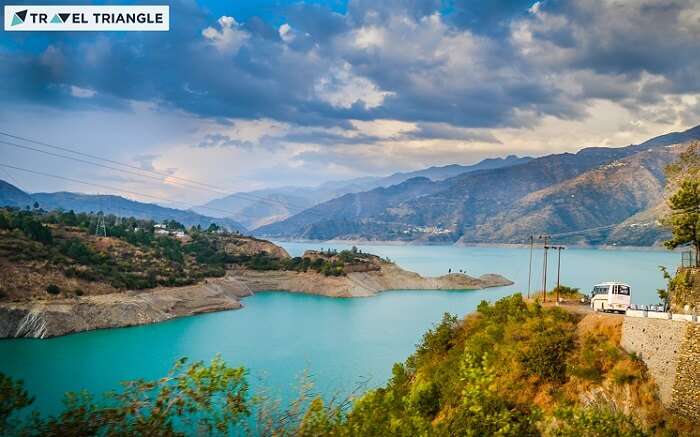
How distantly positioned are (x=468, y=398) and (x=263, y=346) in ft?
107

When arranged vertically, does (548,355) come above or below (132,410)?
below

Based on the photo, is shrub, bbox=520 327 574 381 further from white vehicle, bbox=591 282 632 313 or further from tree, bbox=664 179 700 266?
tree, bbox=664 179 700 266

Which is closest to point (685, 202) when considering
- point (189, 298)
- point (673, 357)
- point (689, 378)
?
point (673, 357)

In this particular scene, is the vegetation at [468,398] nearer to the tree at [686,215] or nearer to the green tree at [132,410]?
the green tree at [132,410]

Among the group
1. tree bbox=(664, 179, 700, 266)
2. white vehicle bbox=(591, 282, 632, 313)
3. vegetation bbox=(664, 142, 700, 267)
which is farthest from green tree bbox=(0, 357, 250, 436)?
white vehicle bbox=(591, 282, 632, 313)

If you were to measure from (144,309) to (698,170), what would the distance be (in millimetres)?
46329

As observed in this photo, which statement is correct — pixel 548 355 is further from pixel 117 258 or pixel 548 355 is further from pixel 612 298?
pixel 117 258

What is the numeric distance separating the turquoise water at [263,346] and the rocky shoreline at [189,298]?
154 cm

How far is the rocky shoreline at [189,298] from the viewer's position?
42.4 meters

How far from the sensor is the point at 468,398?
9312mm

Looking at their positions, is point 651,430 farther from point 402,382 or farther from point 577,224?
point 577,224

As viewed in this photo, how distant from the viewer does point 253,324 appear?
5019 cm

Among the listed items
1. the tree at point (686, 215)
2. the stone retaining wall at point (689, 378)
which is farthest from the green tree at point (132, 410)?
the tree at point (686, 215)

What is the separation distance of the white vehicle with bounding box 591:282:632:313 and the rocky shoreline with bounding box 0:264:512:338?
1567 inches
